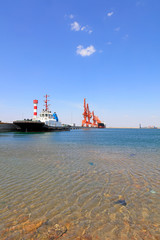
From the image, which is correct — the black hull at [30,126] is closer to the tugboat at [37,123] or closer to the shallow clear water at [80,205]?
the tugboat at [37,123]

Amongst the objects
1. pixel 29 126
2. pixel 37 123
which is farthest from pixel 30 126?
pixel 37 123

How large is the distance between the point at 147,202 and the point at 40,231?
318 cm

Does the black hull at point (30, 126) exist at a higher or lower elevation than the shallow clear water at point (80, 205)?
higher

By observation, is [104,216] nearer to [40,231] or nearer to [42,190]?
[40,231]

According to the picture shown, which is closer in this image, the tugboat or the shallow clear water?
the shallow clear water

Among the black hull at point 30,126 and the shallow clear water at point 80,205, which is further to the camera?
the black hull at point 30,126

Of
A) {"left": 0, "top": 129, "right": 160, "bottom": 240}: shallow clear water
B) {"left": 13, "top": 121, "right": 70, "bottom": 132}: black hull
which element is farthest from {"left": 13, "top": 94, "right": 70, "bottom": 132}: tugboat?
{"left": 0, "top": 129, "right": 160, "bottom": 240}: shallow clear water

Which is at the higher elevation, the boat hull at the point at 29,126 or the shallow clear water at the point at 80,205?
the boat hull at the point at 29,126

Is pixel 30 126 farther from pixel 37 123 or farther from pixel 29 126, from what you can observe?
pixel 37 123

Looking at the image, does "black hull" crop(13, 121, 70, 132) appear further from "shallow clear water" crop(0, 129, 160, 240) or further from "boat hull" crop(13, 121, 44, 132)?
"shallow clear water" crop(0, 129, 160, 240)

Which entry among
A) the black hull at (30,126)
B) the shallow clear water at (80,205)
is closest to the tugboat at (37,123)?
the black hull at (30,126)

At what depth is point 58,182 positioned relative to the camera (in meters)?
5.71

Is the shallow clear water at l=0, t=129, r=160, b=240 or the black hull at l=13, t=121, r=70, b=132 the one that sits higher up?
the black hull at l=13, t=121, r=70, b=132

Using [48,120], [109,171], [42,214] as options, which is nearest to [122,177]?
[109,171]
